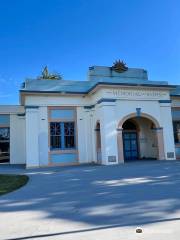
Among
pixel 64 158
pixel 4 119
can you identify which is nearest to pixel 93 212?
pixel 64 158

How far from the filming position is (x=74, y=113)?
61.6 ft

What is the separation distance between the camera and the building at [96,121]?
16.8 metres

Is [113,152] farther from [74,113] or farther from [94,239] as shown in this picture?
[94,239]

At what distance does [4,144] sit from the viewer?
21.9 meters

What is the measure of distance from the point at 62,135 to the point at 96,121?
269 centimetres

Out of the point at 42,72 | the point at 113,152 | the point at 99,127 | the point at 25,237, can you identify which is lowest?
the point at 25,237

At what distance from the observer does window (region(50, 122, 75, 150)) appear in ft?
59.6

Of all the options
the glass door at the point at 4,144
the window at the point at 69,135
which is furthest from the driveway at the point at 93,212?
the glass door at the point at 4,144

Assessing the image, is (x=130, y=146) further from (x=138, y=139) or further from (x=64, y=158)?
(x=64, y=158)

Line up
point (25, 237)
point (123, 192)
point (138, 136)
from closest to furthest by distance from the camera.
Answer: point (25, 237) < point (123, 192) < point (138, 136)

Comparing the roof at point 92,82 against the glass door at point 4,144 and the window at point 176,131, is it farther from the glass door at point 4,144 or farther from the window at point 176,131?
the glass door at point 4,144

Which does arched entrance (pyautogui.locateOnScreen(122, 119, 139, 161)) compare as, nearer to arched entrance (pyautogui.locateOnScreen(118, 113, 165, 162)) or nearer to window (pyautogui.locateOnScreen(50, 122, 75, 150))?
arched entrance (pyautogui.locateOnScreen(118, 113, 165, 162))

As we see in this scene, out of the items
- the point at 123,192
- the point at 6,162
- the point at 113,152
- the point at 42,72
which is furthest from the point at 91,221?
the point at 42,72

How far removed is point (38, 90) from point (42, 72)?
24.4 m
